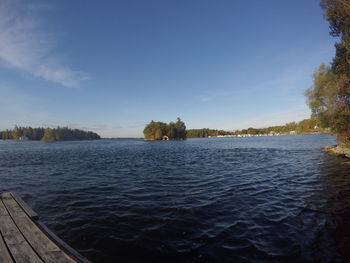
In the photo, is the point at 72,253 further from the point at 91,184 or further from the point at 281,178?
the point at 281,178

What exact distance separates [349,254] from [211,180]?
1130 centimetres

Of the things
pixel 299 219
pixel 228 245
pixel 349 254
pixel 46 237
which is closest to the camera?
pixel 46 237

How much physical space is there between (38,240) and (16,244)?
1.49 feet

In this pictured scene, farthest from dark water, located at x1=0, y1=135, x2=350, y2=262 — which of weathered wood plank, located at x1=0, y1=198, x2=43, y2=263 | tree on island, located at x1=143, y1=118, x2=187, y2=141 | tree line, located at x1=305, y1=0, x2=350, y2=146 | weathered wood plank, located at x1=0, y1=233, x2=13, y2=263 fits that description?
tree on island, located at x1=143, y1=118, x2=187, y2=141

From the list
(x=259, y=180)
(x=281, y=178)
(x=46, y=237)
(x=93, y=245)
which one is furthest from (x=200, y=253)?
(x=281, y=178)

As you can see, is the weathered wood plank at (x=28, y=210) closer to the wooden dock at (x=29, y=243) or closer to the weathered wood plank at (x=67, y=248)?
the wooden dock at (x=29, y=243)

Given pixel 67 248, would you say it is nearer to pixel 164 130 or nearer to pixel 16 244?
pixel 16 244

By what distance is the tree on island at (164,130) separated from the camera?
612 ft

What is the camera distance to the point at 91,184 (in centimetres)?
1641

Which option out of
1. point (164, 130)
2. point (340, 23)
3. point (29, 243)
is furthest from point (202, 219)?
point (164, 130)

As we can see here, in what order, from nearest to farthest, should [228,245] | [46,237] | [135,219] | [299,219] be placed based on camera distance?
1. [46,237]
2. [228,245]
3. [299,219]
4. [135,219]

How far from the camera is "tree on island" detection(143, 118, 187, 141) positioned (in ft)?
612

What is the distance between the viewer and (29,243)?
4836mm

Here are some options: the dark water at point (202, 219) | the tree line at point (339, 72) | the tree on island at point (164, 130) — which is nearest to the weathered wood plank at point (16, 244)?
the dark water at point (202, 219)
